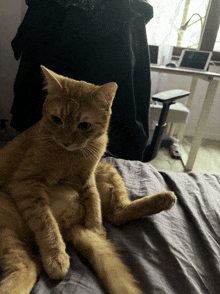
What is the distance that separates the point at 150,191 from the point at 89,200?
0.25 m

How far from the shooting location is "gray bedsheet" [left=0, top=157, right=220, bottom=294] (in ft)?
1.68

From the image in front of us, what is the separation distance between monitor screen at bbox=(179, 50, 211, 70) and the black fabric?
1441 mm

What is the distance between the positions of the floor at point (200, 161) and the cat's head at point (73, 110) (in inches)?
63.4

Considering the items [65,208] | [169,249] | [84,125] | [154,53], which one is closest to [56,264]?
[65,208]

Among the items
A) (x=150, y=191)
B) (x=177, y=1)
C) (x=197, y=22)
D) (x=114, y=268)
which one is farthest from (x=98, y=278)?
(x=197, y=22)

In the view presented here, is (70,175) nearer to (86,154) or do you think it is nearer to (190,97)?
(86,154)

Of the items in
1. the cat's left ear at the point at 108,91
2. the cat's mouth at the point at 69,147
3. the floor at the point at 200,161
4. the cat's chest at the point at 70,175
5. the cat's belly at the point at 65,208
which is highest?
the cat's left ear at the point at 108,91

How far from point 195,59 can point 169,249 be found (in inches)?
88.0

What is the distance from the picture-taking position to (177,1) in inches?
84.0

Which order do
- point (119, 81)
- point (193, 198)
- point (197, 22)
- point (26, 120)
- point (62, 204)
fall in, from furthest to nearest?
1. point (197, 22)
2. point (26, 120)
3. point (119, 81)
4. point (193, 198)
5. point (62, 204)

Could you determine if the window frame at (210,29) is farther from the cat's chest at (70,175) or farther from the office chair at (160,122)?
the cat's chest at (70,175)

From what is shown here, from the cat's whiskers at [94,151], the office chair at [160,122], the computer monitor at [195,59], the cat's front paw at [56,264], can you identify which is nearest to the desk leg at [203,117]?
the computer monitor at [195,59]

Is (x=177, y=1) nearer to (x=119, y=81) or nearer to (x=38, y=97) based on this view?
(x=119, y=81)

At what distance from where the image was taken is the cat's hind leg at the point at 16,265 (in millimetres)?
466
